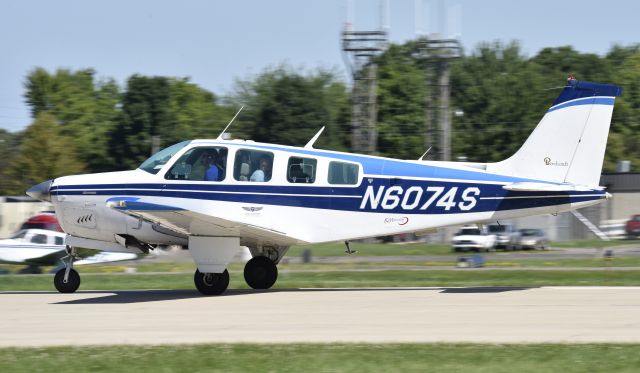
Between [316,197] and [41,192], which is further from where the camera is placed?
[41,192]

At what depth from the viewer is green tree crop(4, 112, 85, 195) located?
60.0m

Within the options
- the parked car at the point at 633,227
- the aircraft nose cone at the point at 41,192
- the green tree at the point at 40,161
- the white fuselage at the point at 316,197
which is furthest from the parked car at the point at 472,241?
the green tree at the point at 40,161

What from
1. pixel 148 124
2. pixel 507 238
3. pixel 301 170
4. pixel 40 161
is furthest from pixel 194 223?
pixel 148 124

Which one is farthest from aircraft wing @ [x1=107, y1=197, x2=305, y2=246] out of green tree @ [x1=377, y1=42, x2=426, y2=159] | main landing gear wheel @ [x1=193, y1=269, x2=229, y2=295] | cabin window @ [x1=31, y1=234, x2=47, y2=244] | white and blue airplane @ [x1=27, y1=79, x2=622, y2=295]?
green tree @ [x1=377, y1=42, x2=426, y2=159]

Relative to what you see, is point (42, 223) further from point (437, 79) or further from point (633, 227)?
point (633, 227)

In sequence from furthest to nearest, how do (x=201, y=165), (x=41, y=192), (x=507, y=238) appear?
(x=507, y=238), (x=41, y=192), (x=201, y=165)

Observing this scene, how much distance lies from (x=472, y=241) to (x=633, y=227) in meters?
12.0

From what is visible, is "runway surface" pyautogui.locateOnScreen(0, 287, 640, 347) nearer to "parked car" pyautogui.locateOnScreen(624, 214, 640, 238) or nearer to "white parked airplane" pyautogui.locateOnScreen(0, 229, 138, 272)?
"white parked airplane" pyautogui.locateOnScreen(0, 229, 138, 272)

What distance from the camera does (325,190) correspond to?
14.6 meters

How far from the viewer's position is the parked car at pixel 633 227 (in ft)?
145

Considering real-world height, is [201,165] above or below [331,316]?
above

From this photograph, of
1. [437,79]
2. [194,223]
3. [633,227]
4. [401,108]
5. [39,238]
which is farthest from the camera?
[401,108]

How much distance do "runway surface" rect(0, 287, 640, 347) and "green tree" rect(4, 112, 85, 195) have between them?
46.7m

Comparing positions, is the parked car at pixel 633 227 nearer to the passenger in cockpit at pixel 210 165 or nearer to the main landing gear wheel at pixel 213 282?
the main landing gear wheel at pixel 213 282
